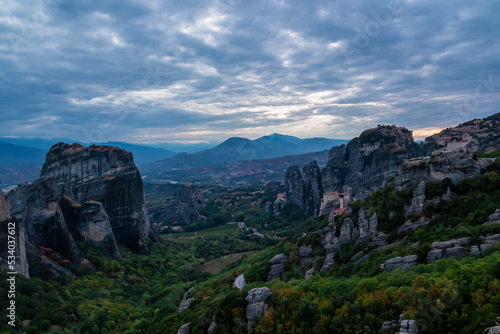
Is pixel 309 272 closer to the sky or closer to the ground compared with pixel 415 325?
closer to the ground

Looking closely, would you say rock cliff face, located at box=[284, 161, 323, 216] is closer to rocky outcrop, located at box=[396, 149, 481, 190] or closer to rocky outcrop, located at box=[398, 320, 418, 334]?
rocky outcrop, located at box=[396, 149, 481, 190]

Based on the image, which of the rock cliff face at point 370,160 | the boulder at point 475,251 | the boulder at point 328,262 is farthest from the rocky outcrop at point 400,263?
the rock cliff face at point 370,160

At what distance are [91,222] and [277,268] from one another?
23036 millimetres

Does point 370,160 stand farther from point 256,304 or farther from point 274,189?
point 256,304

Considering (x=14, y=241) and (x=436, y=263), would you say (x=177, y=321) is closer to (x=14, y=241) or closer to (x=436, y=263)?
(x=14, y=241)

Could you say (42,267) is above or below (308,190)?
above

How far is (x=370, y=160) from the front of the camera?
70.2 meters

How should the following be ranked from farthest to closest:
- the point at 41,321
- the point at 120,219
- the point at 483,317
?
the point at 120,219, the point at 41,321, the point at 483,317

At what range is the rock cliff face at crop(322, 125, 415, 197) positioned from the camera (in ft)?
210

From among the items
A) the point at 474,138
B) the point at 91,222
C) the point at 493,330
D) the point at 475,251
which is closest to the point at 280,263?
the point at 475,251

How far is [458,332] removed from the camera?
11.6 m

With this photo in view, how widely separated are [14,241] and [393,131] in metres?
70.9

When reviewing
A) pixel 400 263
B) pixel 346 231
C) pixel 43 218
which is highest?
pixel 43 218

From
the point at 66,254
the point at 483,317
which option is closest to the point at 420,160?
the point at 483,317
